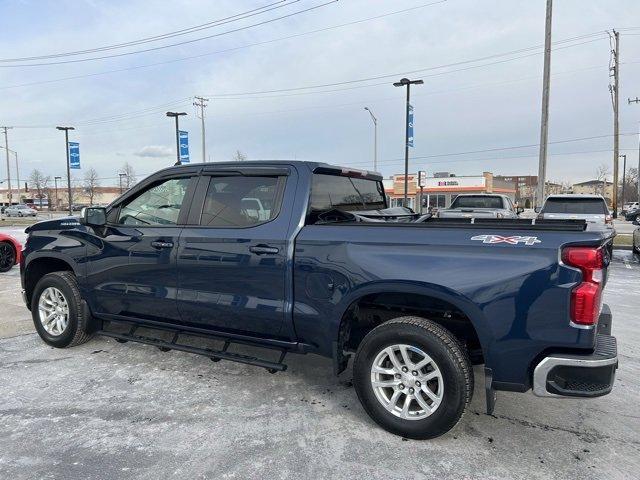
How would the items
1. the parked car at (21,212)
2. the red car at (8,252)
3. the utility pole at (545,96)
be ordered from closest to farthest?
the red car at (8,252) < the utility pole at (545,96) < the parked car at (21,212)

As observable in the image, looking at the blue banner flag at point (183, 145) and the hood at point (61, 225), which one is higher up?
the blue banner flag at point (183, 145)

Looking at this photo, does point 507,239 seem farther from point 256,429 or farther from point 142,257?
point 142,257

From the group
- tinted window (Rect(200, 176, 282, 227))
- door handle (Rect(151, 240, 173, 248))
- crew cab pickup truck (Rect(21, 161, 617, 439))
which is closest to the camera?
crew cab pickup truck (Rect(21, 161, 617, 439))

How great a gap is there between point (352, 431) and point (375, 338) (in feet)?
2.20

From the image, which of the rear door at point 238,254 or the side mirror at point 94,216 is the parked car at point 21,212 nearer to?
the side mirror at point 94,216

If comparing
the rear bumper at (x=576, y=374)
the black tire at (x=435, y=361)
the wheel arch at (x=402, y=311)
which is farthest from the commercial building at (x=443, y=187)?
the rear bumper at (x=576, y=374)

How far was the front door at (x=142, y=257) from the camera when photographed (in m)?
4.06

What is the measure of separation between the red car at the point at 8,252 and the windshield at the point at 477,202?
1219cm

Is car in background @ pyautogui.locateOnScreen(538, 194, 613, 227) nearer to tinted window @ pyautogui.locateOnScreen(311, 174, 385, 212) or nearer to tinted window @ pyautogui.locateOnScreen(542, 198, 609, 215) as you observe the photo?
tinted window @ pyautogui.locateOnScreen(542, 198, 609, 215)

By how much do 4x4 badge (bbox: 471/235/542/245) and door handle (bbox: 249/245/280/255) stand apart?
55.0 inches

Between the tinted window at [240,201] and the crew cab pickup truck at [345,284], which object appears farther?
the tinted window at [240,201]

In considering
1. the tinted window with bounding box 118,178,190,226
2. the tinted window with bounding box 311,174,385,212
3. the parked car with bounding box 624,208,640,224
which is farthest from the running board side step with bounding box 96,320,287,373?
the parked car with bounding box 624,208,640,224

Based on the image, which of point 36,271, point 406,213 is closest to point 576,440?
point 406,213

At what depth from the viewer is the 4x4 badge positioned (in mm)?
2742
